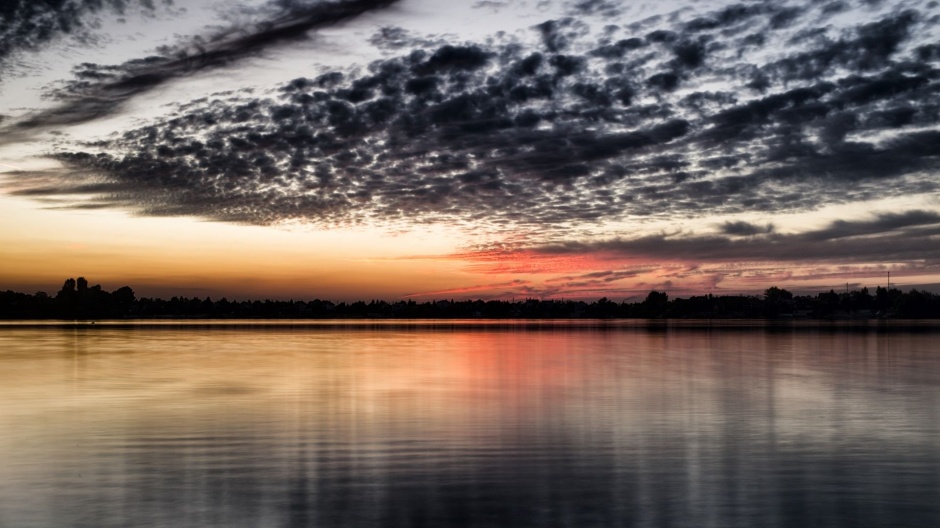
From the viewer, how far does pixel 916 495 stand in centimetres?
1252

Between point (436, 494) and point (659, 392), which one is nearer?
point (436, 494)

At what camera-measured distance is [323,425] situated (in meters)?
20.2

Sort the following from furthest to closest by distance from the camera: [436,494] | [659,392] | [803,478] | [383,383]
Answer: [383,383] < [659,392] < [803,478] < [436,494]

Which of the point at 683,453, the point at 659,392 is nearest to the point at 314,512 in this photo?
the point at 683,453

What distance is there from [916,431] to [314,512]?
607 inches

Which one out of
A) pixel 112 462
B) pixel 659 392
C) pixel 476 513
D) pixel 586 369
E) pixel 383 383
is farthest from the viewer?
pixel 586 369

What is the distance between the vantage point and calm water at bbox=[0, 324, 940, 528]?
1160 centimetres

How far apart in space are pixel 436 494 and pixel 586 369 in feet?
92.9

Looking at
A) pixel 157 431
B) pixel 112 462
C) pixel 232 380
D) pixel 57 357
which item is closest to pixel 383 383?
pixel 232 380

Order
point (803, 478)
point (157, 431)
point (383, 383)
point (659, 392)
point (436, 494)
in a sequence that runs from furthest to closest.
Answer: point (383, 383), point (659, 392), point (157, 431), point (803, 478), point (436, 494)

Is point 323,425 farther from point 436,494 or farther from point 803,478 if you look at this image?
point 803,478

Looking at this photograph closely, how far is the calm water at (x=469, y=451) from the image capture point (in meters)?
11.6

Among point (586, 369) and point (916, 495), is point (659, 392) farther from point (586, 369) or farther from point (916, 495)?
point (916, 495)

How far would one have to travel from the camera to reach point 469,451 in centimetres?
1653
